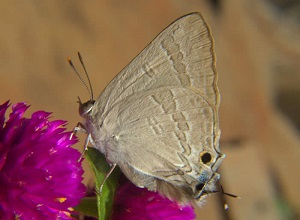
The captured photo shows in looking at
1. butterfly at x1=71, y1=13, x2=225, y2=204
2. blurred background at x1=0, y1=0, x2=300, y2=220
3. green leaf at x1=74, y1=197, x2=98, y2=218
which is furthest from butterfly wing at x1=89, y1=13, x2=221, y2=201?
blurred background at x1=0, y1=0, x2=300, y2=220

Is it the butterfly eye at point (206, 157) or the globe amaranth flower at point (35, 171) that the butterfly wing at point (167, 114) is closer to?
the butterfly eye at point (206, 157)

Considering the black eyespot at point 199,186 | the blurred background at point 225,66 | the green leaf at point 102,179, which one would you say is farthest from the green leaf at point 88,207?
the blurred background at point 225,66

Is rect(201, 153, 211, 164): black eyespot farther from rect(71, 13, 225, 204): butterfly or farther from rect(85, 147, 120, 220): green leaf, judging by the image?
rect(85, 147, 120, 220): green leaf

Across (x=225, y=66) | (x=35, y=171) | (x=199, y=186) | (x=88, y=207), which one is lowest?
(x=225, y=66)

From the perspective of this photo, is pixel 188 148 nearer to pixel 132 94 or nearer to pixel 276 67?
pixel 132 94

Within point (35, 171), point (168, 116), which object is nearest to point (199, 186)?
point (168, 116)

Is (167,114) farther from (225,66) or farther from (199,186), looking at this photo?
(225,66)

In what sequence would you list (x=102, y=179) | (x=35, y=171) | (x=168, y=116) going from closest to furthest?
(x=35, y=171)
(x=102, y=179)
(x=168, y=116)
